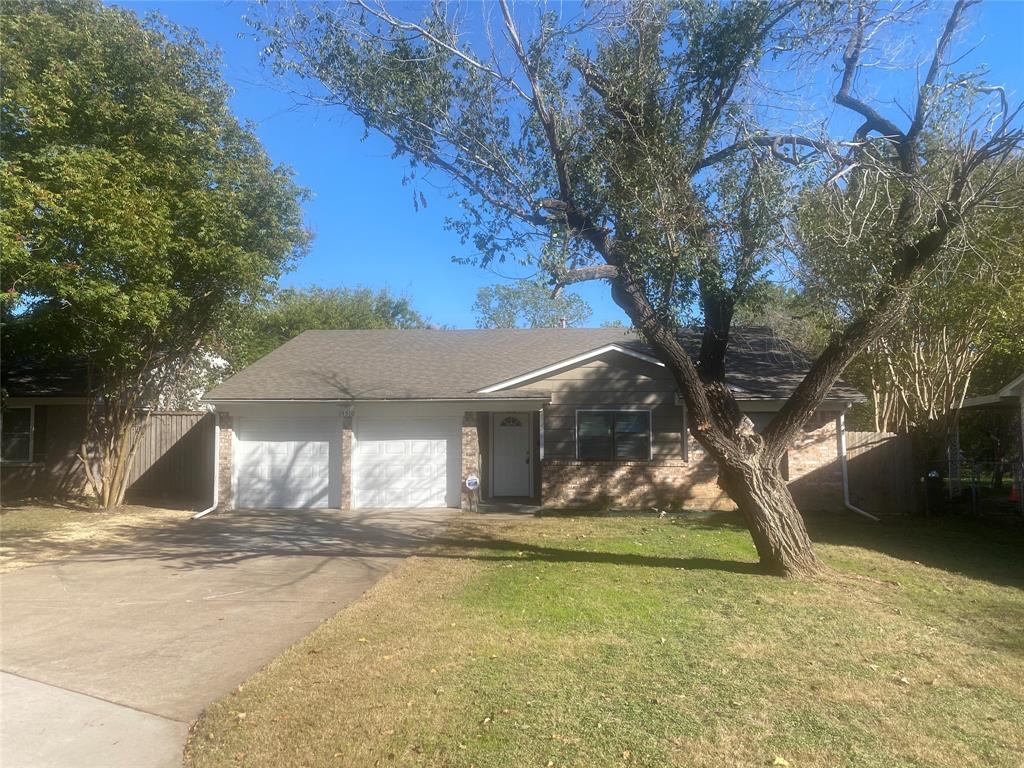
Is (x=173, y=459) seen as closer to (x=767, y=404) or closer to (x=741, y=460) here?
(x=767, y=404)

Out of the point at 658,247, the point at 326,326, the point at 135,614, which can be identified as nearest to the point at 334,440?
the point at 135,614

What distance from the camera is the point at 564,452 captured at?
1498cm

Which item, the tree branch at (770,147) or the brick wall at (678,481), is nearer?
the tree branch at (770,147)

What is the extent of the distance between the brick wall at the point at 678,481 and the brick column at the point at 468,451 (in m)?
1.45

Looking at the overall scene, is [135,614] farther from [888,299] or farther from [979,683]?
[888,299]

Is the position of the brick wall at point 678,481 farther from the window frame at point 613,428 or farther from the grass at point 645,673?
the grass at point 645,673

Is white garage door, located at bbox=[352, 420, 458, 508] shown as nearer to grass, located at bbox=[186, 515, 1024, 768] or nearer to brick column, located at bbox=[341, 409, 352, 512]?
brick column, located at bbox=[341, 409, 352, 512]

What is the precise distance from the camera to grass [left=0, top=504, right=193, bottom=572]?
10438 millimetres

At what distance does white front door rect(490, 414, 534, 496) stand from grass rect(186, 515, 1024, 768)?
739 cm

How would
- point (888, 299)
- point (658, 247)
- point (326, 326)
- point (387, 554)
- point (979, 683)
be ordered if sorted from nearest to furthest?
point (979, 683) < point (888, 299) < point (658, 247) < point (387, 554) < point (326, 326)

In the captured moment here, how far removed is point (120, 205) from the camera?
11719mm

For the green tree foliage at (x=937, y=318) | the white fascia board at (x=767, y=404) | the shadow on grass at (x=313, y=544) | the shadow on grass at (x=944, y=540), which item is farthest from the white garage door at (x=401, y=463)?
the green tree foliage at (x=937, y=318)

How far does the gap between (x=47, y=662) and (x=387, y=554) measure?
491cm

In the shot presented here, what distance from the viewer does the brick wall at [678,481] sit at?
14.5 metres
